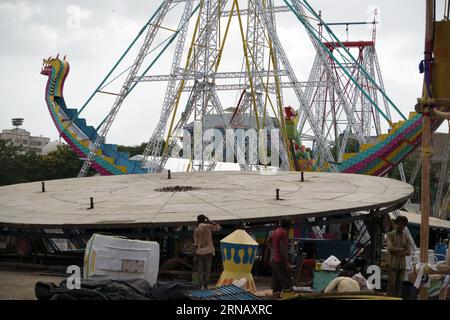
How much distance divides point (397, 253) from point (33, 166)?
61.9 m

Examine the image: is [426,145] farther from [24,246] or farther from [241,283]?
[24,246]

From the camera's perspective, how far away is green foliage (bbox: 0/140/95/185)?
66.4 metres

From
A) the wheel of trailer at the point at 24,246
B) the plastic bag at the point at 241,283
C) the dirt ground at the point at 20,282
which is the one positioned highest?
the plastic bag at the point at 241,283

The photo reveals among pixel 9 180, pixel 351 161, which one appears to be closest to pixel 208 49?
pixel 351 161

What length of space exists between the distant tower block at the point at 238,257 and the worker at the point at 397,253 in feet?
7.18

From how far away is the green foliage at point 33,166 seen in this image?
66.4 metres

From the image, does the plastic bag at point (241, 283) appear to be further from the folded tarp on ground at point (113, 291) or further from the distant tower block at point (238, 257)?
the folded tarp on ground at point (113, 291)

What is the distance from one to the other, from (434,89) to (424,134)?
1.71 feet

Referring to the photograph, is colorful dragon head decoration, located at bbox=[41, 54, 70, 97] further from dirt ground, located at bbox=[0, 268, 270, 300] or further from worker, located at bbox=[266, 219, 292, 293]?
worker, located at bbox=[266, 219, 292, 293]

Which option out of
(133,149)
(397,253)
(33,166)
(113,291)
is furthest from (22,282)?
(133,149)

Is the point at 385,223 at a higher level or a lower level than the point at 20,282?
higher

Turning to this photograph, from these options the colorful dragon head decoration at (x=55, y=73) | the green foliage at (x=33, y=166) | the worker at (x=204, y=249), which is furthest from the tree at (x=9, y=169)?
the worker at (x=204, y=249)

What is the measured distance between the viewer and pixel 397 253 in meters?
12.0

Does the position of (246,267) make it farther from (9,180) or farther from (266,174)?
(9,180)
